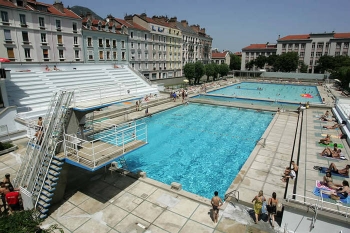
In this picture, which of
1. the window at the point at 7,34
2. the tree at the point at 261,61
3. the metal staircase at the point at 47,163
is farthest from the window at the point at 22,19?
the tree at the point at 261,61

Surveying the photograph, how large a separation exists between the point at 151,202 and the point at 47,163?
15.6 ft

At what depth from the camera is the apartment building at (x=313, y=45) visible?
3479 inches

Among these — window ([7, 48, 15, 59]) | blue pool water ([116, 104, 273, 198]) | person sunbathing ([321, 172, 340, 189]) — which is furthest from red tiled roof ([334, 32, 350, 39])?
window ([7, 48, 15, 59])

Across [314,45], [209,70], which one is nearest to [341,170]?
[209,70]

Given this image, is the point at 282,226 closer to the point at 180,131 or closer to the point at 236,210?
the point at 236,210

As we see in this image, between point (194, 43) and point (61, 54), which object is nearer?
point (61, 54)

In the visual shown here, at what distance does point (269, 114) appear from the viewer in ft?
95.4

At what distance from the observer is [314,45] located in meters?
93.0

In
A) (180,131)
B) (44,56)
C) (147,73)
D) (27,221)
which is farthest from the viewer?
→ (147,73)

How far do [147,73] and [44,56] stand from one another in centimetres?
2665

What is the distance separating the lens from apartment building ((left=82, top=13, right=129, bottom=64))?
43.8m

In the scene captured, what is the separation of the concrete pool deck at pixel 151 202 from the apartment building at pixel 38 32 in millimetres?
27260

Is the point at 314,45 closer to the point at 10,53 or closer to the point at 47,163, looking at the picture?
the point at 10,53

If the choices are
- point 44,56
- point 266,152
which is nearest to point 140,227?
point 266,152
